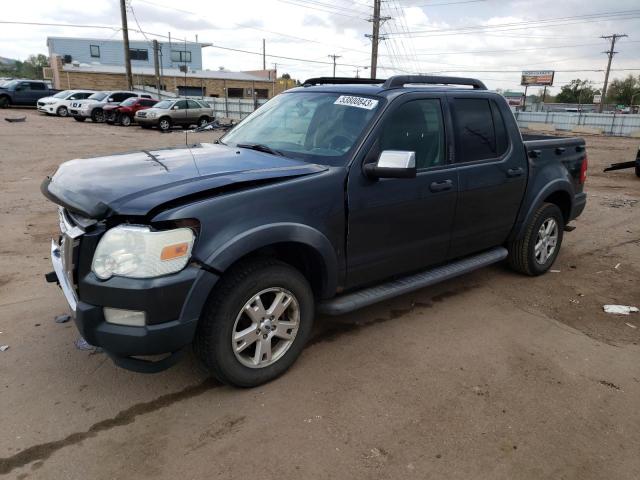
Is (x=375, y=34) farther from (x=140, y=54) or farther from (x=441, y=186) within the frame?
(x=140, y=54)

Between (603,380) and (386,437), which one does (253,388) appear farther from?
(603,380)

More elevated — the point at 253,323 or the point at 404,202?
the point at 404,202

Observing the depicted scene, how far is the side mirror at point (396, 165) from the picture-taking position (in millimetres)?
3123

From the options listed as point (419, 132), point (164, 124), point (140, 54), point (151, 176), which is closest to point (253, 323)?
point (151, 176)

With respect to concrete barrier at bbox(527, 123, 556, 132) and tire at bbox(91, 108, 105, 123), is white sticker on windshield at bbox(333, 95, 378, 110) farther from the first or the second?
concrete barrier at bbox(527, 123, 556, 132)

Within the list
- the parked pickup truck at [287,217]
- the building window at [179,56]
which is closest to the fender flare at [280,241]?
the parked pickup truck at [287,217]

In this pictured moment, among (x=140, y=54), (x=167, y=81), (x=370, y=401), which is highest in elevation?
(x=140, y=54)

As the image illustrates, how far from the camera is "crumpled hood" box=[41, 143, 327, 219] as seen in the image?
2605mm

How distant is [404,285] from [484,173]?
4.10 feet

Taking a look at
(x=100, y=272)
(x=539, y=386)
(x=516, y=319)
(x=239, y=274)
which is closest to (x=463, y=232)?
(x=516, y=319)

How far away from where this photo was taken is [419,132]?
3.78 m

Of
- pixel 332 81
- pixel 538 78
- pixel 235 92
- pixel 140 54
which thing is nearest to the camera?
pixel 332 81

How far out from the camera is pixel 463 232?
4195 mm

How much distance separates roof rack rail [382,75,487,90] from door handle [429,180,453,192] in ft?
2.67
